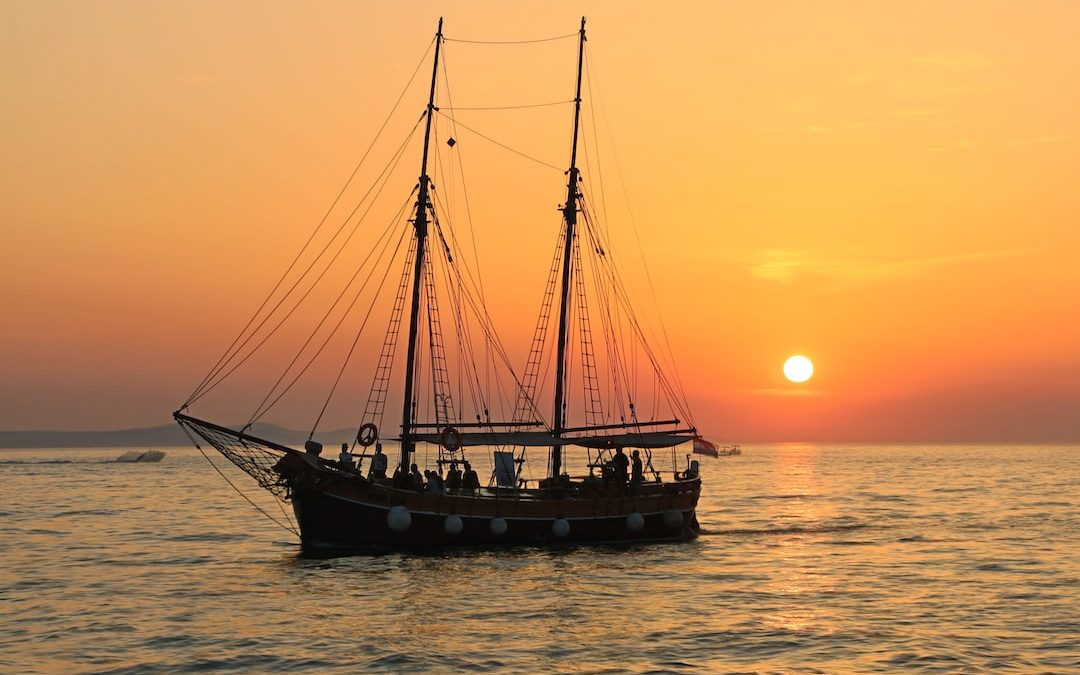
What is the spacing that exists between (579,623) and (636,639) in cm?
307

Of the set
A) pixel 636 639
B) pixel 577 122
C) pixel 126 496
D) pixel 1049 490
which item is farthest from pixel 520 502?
pixel 1049 490

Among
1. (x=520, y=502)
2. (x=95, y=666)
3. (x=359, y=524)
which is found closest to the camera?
(x=95, y=666)

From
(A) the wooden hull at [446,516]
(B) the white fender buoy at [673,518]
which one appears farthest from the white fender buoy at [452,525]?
(B) the white fender buoy at [673,518]

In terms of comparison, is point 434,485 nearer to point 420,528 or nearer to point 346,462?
point 420,528

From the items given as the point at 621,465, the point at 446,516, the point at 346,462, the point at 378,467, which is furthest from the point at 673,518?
the point at 346,462

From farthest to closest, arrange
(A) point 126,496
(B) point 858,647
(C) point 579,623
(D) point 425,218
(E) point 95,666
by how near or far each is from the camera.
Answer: (A) point 126,496
(D) point 425,218
(C) point 579,623
(B) point 858,647
(E) point 95,666

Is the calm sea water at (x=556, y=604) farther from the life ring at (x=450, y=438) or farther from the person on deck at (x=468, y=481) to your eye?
the life ring at (x=450, y=438)

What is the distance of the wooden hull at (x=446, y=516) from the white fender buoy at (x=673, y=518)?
1.16 metres

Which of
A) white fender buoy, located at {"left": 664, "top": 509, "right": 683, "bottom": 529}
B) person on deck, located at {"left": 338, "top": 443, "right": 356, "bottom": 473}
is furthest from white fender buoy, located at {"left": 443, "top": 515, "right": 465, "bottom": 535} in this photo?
white fender buoy, located at {"left": 664, "top": 509, "right": 683, "bottom": 529}

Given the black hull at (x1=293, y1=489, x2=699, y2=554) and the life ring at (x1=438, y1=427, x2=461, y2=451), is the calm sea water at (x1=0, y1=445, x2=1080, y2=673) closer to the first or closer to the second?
Result: the black hull at (x1=293, y1=489, x2=699, y2=554)

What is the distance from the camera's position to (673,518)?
190 feet

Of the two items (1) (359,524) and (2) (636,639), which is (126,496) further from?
(2) (636,639)

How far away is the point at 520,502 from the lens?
171 feet

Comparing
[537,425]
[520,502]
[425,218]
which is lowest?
[520,502]
